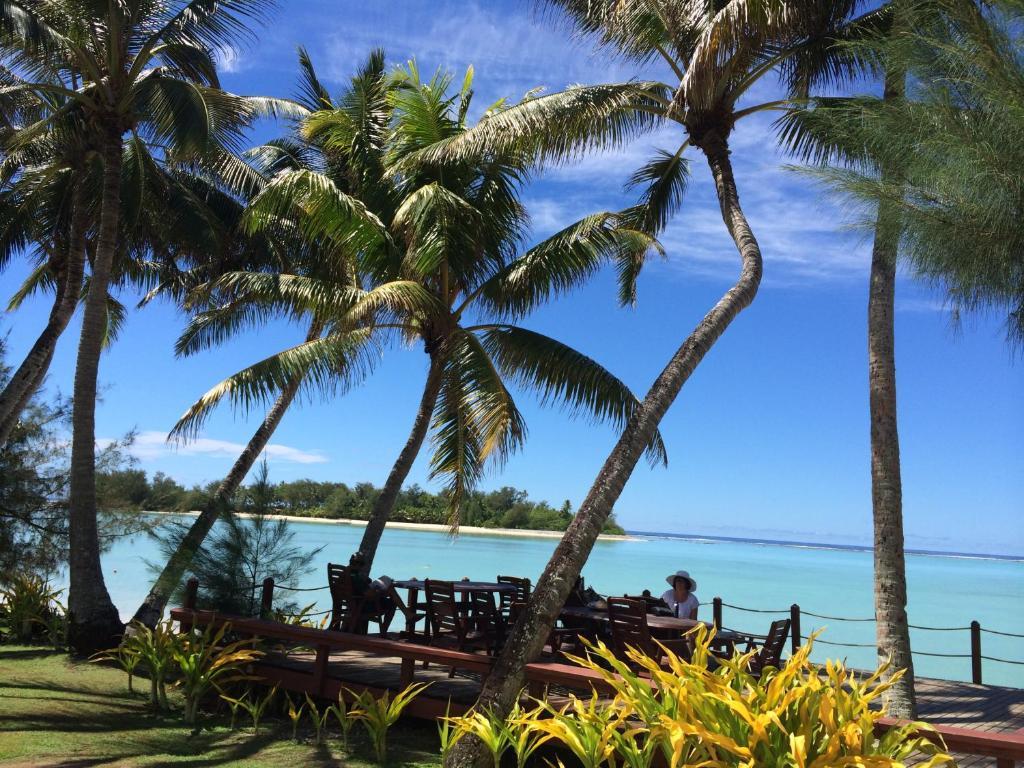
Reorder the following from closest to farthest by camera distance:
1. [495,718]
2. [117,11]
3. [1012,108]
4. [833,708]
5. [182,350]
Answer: [833,708], [1012,108], [495,718], [117,11], [182,350]

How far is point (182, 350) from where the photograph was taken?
1490 centimetres

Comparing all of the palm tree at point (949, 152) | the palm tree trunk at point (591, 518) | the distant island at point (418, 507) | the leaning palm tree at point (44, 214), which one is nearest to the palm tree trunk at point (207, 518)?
the leaning palm tree at point (44, 214)

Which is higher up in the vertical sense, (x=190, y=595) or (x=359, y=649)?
(x=190, y=595)

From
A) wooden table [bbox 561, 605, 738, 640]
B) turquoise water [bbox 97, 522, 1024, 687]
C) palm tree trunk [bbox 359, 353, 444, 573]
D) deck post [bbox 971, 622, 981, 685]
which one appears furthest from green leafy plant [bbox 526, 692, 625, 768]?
Answer: turquoise water [bbox 97, 522, 1024, 687]

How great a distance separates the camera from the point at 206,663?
330 inches

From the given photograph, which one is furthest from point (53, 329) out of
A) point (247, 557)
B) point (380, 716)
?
point (380, 716)

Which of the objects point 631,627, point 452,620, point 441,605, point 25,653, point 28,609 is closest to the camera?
point 631,627

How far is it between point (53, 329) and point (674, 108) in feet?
34.4

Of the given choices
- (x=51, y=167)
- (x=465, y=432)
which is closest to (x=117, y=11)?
(x=51, y=167)

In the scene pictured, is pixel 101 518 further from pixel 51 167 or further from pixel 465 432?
pixel 465 432

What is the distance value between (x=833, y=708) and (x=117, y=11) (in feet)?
39.3

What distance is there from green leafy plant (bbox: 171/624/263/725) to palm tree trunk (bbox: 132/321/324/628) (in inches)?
59.9

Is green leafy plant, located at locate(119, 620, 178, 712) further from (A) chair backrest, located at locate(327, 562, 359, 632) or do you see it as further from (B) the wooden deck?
(B) the wooden deck

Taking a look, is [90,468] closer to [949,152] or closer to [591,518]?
[591,518]
